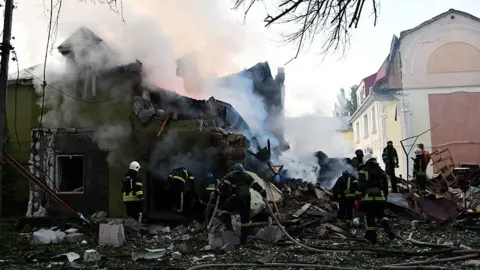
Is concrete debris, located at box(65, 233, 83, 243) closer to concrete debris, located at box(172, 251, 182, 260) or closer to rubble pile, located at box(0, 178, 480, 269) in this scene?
rubble pile, located at box(0, 178, 480, 269)

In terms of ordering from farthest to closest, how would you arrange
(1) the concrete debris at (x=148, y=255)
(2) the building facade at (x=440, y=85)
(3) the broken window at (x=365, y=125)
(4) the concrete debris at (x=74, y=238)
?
(3) the broken window at (x=365, y=125) < (2) the building facade at (x=440, y=85) < (4) the concrete debris at (x=74, y=238) < (1) the concrete debris at (x=148, y=255)

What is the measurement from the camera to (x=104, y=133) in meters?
12.9

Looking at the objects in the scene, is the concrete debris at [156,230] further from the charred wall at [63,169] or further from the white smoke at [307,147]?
the white smoke at [307,147]

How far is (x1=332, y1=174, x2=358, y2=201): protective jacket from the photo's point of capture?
9.92 metres

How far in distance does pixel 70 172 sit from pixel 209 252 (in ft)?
26.6

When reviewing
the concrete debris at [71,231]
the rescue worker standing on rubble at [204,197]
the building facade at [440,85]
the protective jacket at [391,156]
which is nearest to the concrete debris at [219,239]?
the rescue worker standing on rubble at [204,197]

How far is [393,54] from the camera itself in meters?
21.3

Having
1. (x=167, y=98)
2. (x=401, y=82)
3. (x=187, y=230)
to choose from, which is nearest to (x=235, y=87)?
(x=167, y=98)

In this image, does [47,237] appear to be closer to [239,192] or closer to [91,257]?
[91,257]

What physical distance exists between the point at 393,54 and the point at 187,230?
1558 centimetres

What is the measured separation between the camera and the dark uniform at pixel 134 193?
953cm

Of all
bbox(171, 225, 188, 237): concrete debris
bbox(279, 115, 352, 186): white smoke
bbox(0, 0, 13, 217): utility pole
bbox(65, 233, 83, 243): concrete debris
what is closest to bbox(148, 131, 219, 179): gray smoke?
bbox(171, 225, 188, 237): concrete debris

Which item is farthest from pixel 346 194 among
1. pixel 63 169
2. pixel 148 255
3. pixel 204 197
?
pixel 63 169

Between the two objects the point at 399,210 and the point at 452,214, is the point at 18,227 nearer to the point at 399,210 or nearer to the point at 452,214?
the point at 399,210
